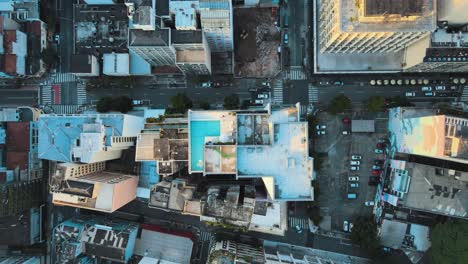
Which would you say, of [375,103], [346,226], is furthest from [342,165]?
[375,103]

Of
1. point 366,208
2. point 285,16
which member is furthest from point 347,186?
point 285,16

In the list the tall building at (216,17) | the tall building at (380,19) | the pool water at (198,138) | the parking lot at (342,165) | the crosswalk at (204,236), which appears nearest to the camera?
the tall building at (380,19)

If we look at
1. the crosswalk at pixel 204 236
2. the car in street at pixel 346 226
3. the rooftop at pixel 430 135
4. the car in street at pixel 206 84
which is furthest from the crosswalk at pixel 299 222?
the car in street at pixel 206 84

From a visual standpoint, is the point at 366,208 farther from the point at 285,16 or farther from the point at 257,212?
the point at 285,16

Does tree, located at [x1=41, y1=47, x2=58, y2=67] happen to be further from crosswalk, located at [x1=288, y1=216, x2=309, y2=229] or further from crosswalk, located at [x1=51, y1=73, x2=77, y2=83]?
crosswalk, located at [x1=288, y1=216, x2=309, y2=229]

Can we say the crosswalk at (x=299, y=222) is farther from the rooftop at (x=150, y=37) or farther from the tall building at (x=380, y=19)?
the rooftop at (x=150, y=37)

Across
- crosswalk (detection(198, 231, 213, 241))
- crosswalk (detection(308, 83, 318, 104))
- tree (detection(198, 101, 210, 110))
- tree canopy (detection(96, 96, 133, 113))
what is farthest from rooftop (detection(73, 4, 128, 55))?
crosswalk (detection(198, 231, 213, 241))

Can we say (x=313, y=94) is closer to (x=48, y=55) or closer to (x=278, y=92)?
(x=278, y=92)
